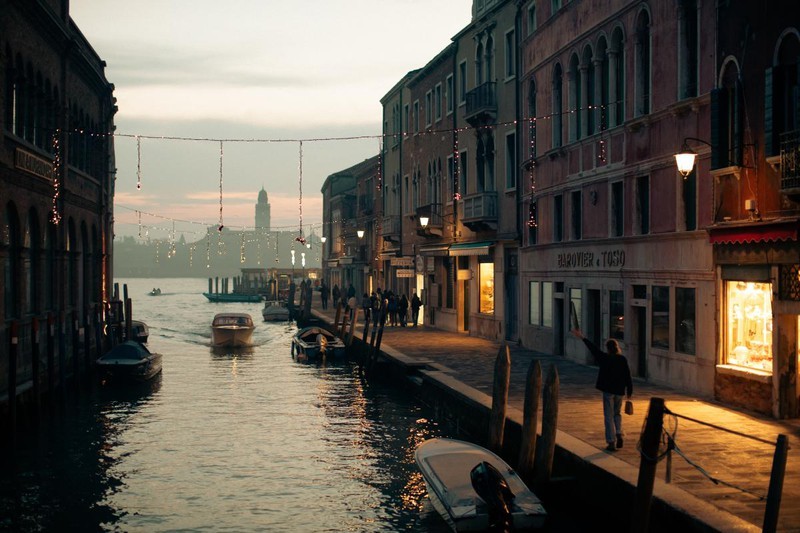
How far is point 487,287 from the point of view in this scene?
36.5m

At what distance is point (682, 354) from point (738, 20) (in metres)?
6.79

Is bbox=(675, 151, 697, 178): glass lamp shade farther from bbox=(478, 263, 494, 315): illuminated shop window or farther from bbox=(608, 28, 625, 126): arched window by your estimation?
bbox=(478, 263, 494, 315): illuminated shop window

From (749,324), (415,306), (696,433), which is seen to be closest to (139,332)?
(415,306)

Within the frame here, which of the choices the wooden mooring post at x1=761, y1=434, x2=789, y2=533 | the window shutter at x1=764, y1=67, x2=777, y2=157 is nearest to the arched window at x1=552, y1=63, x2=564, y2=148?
the window shutter at x1=764, y1=67, x2=777, y2=157

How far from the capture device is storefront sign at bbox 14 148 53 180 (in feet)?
81.1

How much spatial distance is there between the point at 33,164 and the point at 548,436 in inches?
695

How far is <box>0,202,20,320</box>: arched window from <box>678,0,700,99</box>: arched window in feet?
52.7

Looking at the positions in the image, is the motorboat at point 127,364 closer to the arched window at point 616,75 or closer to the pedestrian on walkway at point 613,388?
the arched window at point 616,75

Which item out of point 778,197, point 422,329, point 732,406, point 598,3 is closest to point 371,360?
point 422,329

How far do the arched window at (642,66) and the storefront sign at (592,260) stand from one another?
3.56 m

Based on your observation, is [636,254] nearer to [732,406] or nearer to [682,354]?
[682,354]

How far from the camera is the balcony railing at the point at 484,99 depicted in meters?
34.7

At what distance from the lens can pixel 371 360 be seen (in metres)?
32.8

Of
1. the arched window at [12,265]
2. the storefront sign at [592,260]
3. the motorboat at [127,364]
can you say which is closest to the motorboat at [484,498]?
the storefront sign at [592,260]
